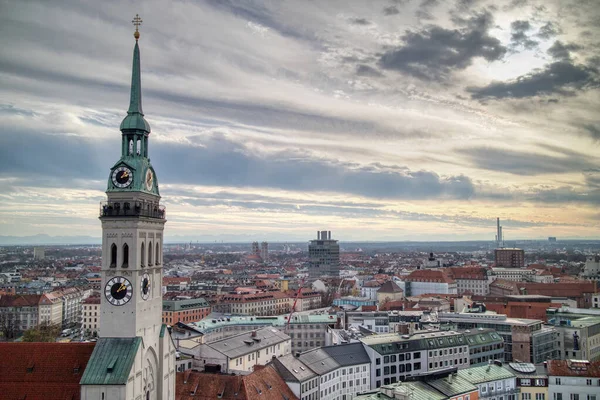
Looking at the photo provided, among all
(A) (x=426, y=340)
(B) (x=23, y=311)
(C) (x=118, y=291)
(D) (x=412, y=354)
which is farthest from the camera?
(B) (x=23, y=311)

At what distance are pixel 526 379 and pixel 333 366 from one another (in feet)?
93.5

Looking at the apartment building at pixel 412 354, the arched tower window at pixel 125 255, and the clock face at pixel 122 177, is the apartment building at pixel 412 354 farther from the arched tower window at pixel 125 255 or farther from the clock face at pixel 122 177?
the clock face at pixel 122 177

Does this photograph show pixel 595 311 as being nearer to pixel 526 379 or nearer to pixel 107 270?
pixel 526 379

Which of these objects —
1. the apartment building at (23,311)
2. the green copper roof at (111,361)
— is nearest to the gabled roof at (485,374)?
the green copper roof at (111,361)

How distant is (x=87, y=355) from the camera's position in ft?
172

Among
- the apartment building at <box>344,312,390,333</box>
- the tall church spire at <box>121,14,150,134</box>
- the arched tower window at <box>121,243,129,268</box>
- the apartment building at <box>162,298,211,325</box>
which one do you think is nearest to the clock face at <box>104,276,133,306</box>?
the arched tower window at <box>121,243,129,268</box>

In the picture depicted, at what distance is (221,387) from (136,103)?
1458 inches

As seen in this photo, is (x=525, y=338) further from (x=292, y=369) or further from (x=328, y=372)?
(x=292, y=369)

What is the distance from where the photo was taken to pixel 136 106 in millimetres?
56656

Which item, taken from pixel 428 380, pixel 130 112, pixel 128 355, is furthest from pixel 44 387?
pixel 428 380

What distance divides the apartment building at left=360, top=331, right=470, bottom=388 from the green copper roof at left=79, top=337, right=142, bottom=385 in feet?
206

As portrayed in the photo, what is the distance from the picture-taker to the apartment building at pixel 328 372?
88938 mm

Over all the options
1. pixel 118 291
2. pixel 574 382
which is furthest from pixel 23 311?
pixel 574 382

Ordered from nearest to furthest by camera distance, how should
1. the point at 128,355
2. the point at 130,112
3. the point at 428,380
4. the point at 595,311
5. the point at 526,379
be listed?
the point at 128,355 < the point at 130,112 < the point at 428,380 < the point at 526,379 < the point at 595,311
